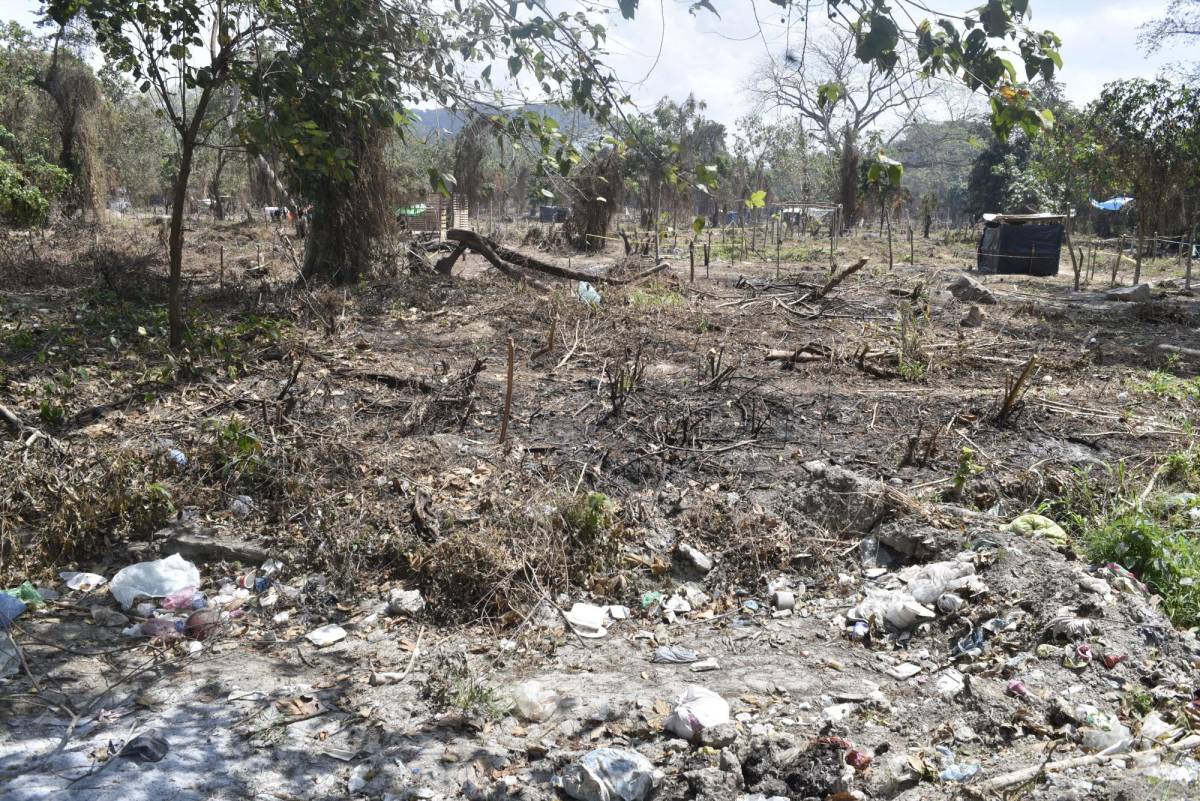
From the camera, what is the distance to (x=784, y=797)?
2.28m

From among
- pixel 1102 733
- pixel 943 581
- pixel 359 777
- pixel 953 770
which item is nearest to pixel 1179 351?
pixel 943 581

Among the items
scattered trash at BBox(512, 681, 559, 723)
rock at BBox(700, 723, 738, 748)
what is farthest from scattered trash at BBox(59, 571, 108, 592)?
rock at BBox(700, 723, 738, 748)

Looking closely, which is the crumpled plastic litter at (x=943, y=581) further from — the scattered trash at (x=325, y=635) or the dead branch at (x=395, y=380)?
the dead branch at (x=395, y=380)

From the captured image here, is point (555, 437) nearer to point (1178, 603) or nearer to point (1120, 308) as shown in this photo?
point (1178, 603)

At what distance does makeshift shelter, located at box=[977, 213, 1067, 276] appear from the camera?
59.6 ft

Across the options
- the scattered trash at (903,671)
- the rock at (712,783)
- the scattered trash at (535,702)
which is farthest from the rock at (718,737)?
the scattered trash at (903,671)

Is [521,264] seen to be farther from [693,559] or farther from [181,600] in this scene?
[181,600]

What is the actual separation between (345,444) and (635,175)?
96.8 inches

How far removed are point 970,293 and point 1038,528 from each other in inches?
370

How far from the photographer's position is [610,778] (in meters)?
2.33

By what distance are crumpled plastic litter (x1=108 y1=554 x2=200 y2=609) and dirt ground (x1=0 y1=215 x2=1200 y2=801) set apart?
0.12 metres

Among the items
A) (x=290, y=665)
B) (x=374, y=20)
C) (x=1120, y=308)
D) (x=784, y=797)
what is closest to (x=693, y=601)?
(x=784, y=797)

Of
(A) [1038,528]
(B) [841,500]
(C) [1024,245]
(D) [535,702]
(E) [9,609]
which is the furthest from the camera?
(C) [1024,245]

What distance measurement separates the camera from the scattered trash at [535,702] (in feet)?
8.88
